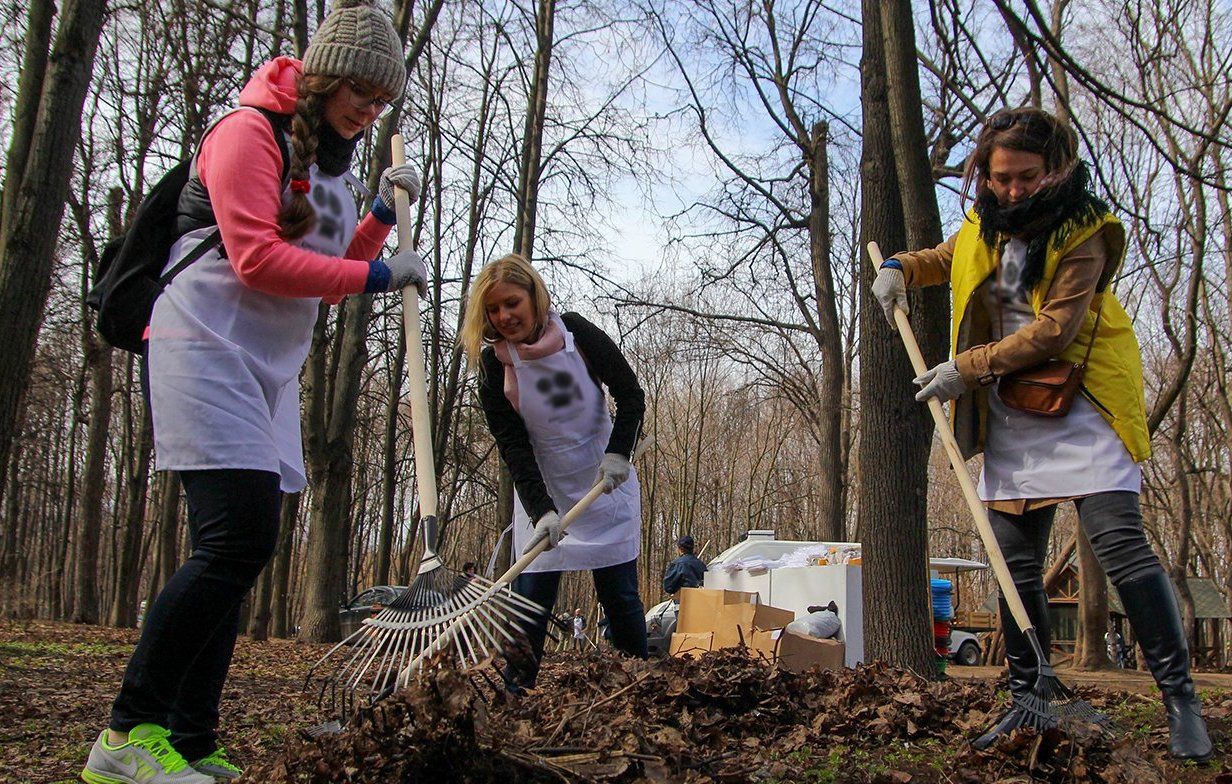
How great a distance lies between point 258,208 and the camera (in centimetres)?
251

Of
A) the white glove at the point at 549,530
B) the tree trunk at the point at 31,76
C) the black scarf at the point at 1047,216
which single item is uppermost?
the tree trunk at the point at 31,76

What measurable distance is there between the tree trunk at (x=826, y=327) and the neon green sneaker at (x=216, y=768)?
1455 cm

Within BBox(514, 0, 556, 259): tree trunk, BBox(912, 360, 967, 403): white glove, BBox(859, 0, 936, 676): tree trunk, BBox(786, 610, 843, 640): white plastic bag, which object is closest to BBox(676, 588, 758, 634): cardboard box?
BBox(786, 610, 843, 640): white plastic bag

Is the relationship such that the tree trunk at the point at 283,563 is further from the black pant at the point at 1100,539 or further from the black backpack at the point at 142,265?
the black pant at the point at 1100,539

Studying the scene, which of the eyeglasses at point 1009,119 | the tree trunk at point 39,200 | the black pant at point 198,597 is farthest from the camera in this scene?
the tree trunk at point 39,200

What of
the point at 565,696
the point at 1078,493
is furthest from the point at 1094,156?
the point at 565,696

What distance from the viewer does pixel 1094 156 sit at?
379 centimetres

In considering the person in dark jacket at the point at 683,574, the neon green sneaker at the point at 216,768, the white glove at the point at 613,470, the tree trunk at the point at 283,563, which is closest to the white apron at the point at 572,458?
the white glove at the point at 613,470

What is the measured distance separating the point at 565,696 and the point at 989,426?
1640 millimetres

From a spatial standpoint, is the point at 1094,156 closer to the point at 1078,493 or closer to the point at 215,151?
the point at 1078,493

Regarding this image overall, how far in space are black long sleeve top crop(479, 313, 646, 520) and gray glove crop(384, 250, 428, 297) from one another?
0.94m

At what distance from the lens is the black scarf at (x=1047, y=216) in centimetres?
298

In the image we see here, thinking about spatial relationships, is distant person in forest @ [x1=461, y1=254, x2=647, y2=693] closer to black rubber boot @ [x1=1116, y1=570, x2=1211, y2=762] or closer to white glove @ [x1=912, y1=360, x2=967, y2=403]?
white glove @ [x1=912, y1=360, x2=967, y2=403]

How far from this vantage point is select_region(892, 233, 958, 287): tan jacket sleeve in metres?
3.64
